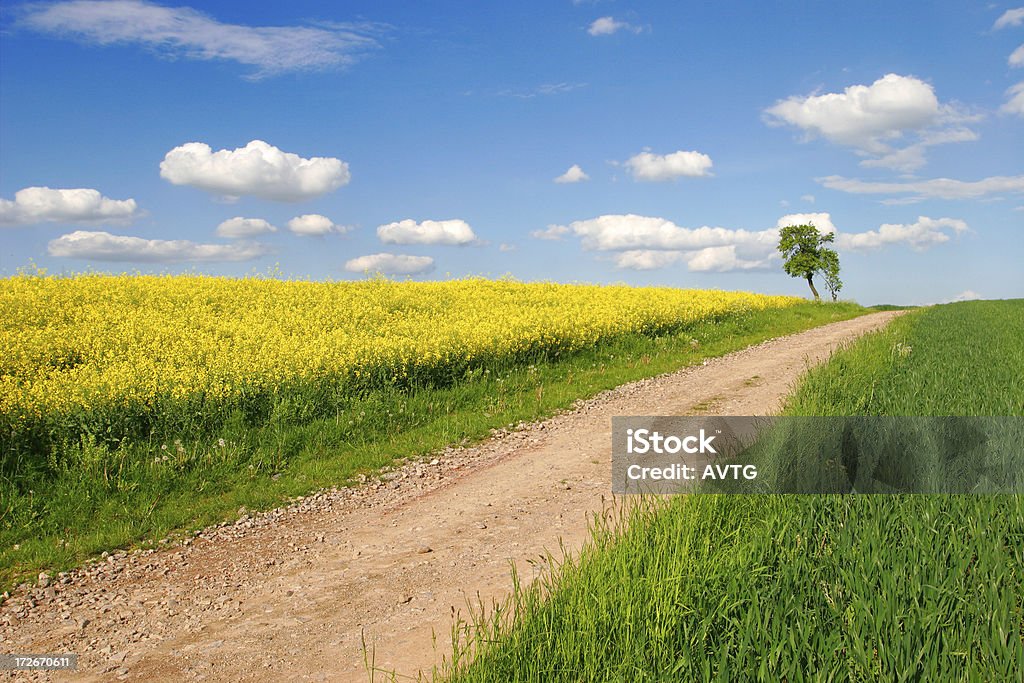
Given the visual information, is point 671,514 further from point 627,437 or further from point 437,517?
point 627,437

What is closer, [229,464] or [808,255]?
[229,464]

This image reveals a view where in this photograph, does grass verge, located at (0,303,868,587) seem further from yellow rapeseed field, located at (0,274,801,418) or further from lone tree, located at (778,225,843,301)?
lone tree, located at (778,225,843,301)

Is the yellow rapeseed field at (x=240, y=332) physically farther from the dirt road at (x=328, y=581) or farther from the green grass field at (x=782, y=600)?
the green grass field at (x=782, y=600)

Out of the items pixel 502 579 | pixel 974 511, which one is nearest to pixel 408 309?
pixel 502 579

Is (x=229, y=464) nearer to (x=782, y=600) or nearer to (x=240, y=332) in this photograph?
(x=240, y=332)

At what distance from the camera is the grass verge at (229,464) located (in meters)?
7.66

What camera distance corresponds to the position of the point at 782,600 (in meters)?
4.02

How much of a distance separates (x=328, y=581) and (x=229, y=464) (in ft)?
12.9

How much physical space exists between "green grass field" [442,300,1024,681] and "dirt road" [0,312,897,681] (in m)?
1.03

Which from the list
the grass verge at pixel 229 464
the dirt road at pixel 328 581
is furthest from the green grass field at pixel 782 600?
the grass verge at pixel 229 464

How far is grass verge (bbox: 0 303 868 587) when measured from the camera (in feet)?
25.1

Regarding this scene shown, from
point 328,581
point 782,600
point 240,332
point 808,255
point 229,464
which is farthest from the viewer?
point 808,255

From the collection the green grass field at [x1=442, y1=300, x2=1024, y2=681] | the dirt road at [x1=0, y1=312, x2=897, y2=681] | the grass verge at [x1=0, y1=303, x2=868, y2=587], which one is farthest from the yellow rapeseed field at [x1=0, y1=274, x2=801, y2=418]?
the green grass field at [x1=442, y1=300, x2=1024, y2=681]

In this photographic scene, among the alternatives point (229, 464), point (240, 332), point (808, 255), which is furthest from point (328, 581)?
point (808, 255)
